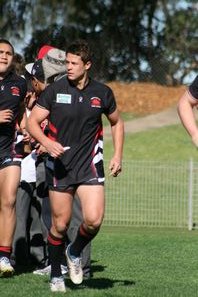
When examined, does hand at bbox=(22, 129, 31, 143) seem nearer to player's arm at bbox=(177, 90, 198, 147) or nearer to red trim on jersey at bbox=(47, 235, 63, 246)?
red trim on jersey at bbox=(47, 235, 63, 246)

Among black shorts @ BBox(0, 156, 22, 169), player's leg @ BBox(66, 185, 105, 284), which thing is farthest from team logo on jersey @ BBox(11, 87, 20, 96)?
player's leg @ BBox(66, 185, 105, 284)

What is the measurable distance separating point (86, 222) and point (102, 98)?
3.84 feet

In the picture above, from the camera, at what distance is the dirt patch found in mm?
34906

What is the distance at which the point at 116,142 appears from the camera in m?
9.23

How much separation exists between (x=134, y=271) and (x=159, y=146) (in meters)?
19.1

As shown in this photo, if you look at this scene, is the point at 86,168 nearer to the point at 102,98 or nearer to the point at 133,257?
the point at 102,98

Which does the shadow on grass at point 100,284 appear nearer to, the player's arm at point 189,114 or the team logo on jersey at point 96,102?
the team logo on jersey at point 96,102

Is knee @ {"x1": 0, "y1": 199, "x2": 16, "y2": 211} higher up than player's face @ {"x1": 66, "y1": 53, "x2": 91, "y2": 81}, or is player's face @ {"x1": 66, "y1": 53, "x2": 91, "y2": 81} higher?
player's face @ {"x1": 66, "y1": 53, "x2": 91, "y2": 81}

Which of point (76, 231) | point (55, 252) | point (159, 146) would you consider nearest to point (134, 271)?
point (76, 231)

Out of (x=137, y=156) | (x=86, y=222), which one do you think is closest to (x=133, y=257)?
(x=86, y=222)

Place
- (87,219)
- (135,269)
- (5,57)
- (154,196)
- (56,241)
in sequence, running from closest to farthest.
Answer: (87,219)
(56,241)
(5,57)
(135,269)
(154,196)

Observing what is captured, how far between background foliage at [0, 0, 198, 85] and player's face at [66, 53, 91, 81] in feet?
82.0

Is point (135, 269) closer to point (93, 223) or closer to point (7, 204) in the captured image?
point (7, 204)

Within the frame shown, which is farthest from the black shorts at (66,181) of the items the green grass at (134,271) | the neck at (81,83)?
the green grass at (134,271)
